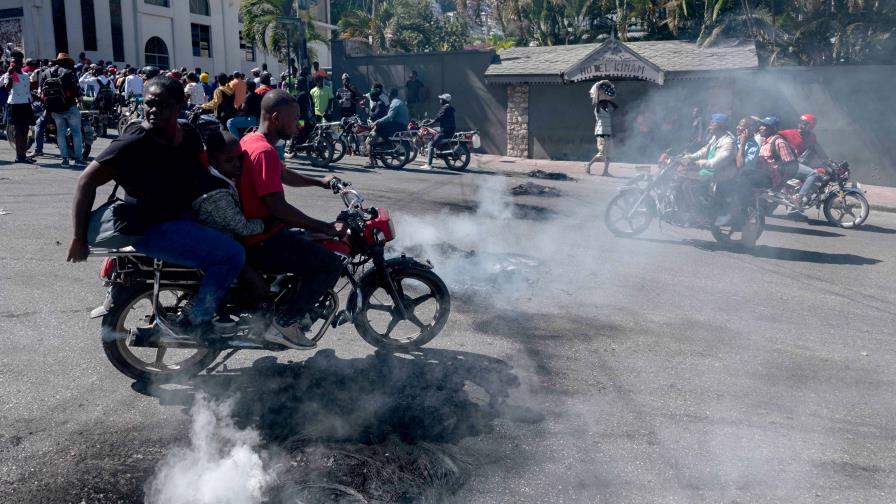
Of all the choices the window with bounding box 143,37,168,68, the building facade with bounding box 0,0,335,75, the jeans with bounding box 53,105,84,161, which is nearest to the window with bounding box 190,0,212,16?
the building facade with bounding box 0,0,335,75

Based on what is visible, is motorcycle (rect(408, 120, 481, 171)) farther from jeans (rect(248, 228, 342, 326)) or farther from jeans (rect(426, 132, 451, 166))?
jeans (rect(248, 228, 342, 326))

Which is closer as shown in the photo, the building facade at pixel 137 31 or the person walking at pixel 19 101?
the person walking at pixel 19 101

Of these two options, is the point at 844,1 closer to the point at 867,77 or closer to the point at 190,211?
the point at 867,77

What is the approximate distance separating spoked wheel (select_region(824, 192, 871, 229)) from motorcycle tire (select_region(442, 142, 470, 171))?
284 inches

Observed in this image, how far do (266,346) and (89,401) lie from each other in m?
1.02

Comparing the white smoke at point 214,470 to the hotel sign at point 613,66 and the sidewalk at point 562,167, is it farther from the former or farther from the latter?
the hotel sign at point 613,66

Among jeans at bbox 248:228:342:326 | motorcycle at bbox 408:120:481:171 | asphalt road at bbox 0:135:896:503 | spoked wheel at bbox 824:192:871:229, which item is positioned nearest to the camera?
asphalt road at bbox 0:135:896:503

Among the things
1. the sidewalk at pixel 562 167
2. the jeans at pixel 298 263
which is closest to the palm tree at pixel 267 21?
the sidewalk at pixel 562 167

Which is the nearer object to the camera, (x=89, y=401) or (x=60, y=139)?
(x=89, y=401)

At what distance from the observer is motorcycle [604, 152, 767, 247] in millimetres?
9312

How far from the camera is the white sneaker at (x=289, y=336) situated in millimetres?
4492

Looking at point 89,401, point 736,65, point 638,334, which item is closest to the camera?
point 89,401

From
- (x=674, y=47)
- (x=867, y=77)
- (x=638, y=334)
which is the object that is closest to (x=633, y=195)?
(x=638, y=334)

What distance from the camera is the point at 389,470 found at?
12.1 ft
